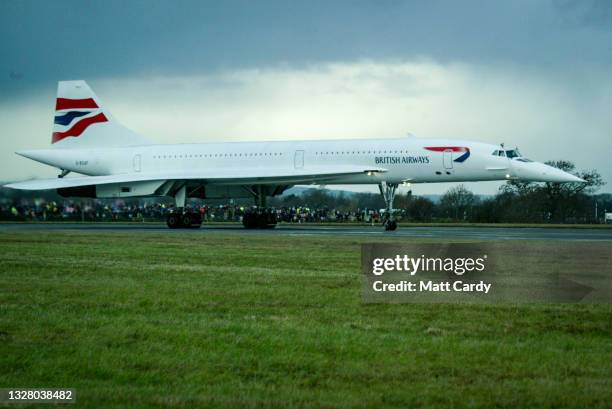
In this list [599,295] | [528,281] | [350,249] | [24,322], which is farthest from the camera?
[350,249]

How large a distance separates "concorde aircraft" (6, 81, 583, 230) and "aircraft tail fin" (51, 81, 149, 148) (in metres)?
0.05

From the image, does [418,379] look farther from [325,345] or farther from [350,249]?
[350,249]

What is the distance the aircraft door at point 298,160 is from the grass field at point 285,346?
21219 millimetres

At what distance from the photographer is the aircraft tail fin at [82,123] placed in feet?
126

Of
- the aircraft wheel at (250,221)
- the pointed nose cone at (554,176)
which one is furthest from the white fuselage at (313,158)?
the aircraft wheel at (250,221)

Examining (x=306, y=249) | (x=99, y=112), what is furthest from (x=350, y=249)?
(x=99, y=112)

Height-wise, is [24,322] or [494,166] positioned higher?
[494,166]

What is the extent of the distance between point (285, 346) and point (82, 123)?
33548 mm

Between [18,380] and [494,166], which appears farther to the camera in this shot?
[494,166]

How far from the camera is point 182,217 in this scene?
34062mm

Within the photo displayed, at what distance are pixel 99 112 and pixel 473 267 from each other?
29.6 m

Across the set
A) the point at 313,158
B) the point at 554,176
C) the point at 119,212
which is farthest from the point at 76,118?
the point at 554,176

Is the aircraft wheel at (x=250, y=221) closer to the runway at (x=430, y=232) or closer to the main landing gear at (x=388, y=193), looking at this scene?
the runway at (x=430, y=232)

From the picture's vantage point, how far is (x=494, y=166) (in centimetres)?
3048
